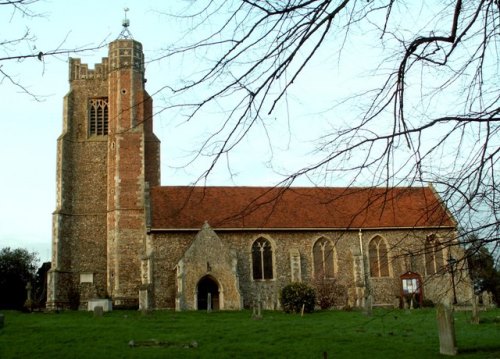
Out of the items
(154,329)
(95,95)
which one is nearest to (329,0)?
(154,329)

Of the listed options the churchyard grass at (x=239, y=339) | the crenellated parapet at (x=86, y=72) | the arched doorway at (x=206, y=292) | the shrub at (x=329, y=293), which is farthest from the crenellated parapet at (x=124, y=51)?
the churchyard grass at (x=239, y=339)

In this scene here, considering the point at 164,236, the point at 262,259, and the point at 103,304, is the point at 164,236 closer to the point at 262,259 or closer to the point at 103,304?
the point at 103,304

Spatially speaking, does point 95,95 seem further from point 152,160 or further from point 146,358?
point 146,358

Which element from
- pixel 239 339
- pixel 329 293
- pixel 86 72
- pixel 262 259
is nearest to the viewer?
pixel 239 339

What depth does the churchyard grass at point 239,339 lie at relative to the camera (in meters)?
12.7

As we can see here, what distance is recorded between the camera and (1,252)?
53219 millimetres

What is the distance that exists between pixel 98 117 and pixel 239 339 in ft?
84.6

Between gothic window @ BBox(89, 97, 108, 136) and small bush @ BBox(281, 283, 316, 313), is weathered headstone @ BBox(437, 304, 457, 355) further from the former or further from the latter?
gothic window @ BBox(89, 97, 108, 136)

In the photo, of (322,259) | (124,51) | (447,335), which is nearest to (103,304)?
(322,259)

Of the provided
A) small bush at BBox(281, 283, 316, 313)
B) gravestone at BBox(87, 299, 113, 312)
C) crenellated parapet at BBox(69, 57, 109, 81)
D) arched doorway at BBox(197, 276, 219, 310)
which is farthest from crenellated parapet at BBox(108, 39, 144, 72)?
small bush at BBox(281, 283, 316, 313)

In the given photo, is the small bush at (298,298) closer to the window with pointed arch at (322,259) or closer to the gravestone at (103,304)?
the window with pointed arch at (322,259)

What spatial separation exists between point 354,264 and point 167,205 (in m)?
10.5

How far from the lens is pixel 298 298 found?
26406 mm

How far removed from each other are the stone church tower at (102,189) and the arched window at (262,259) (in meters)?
6.36
